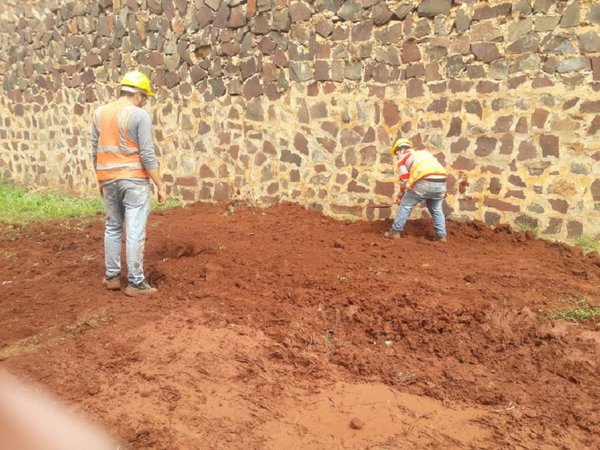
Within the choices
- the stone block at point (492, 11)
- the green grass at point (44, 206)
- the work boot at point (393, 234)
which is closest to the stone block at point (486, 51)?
the stone block at point (492, 11)

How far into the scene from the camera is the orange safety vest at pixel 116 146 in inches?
185

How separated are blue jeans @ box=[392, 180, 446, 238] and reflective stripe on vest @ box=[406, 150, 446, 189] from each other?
7cm

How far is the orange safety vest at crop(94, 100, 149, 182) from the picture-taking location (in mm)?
4691

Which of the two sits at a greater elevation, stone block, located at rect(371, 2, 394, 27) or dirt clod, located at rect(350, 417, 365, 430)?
stone block, located at rect(371, 2, 394, 27)

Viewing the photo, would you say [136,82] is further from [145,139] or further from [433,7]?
[433,7]

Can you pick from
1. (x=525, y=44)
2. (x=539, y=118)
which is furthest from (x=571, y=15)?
(x=539, y=118)

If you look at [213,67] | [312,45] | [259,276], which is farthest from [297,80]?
[259,276]

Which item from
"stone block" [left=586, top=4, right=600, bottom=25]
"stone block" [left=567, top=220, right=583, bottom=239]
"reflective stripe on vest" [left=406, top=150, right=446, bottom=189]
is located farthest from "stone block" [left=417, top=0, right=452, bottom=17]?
"stone block" [left=567, top=220, right=583, bottom=239]

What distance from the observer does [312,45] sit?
719 centimetres

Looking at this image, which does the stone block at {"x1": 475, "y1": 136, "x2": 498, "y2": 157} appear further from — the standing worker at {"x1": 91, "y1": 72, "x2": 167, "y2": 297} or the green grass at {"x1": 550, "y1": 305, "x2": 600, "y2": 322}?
the standing worker at {"x1": 91, "y1": 72, "x2": 167, "y2": 297}

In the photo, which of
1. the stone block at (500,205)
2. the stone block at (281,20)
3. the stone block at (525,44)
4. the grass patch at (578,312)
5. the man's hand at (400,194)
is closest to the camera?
the grass patch at (578,312)

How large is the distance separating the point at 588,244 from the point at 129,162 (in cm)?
469

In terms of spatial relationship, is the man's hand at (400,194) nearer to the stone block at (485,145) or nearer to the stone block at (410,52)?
the stone block at (485,145)

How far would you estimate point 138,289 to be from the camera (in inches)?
194
